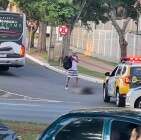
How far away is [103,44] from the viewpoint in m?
68.0

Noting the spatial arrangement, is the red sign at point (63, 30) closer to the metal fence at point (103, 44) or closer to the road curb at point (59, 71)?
the road curb at point (59, 71)

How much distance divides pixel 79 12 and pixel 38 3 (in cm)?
363

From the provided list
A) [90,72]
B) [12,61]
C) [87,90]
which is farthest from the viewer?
[90,72]

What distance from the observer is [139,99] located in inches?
995

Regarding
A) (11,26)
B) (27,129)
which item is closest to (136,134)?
(27,129)

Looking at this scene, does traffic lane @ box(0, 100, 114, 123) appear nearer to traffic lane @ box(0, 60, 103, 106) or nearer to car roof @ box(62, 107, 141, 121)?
traffic lane @ box(0, 60, 103, 106)

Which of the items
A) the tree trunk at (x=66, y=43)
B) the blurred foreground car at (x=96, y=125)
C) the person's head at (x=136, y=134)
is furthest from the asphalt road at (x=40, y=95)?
the person's head at (x=136, y=134)

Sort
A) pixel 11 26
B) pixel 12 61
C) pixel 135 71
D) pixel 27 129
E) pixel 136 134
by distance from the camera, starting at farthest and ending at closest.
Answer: pixel 12 61
pixel 11 26
pixel 135 71
pixel 27 129
pixel 136 134

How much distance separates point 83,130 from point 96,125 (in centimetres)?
17

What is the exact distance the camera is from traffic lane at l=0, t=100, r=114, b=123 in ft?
70.9

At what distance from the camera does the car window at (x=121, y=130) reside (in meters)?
8.49

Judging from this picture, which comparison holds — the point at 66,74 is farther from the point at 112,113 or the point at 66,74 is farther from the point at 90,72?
the point at 112,113

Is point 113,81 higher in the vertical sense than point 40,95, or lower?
higher

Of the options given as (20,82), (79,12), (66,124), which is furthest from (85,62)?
(66,124)
